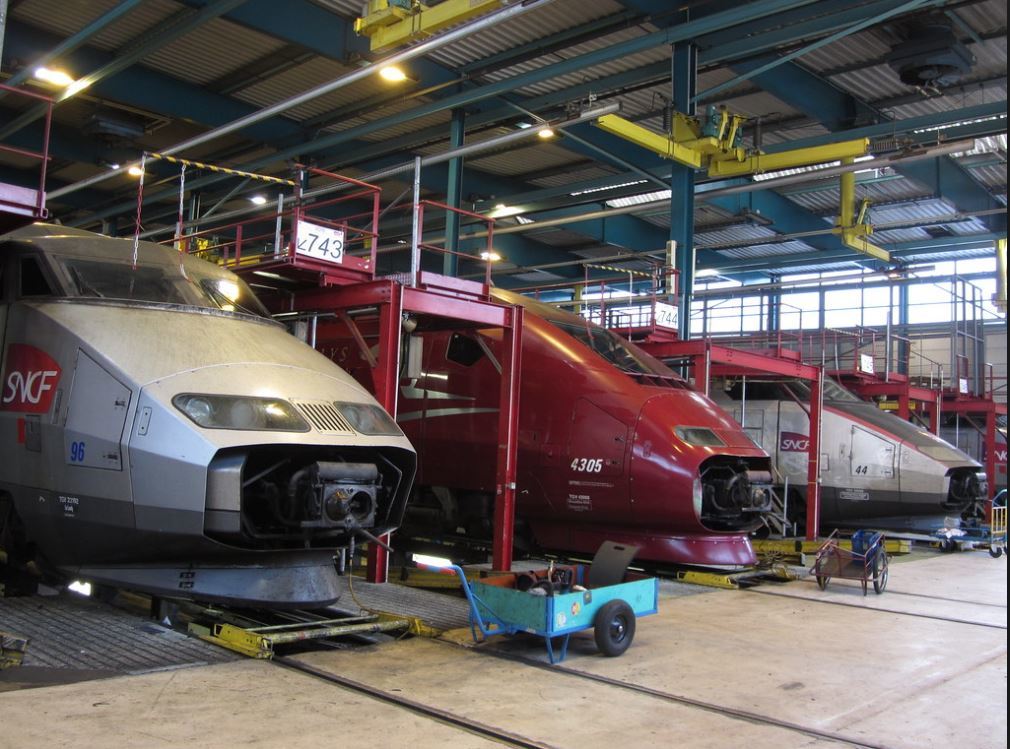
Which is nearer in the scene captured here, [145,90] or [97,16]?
[97,16]

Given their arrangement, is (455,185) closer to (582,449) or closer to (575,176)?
(575,176)

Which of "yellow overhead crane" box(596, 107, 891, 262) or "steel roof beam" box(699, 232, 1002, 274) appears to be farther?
"steel roof beam" box(699, 232, 1002, 274)

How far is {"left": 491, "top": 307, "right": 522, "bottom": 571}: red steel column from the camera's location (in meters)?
9.59

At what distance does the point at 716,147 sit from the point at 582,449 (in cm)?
722

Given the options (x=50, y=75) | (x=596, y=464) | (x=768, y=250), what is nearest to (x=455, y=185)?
(x=50, y=75)

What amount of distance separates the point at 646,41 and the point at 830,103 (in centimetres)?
534

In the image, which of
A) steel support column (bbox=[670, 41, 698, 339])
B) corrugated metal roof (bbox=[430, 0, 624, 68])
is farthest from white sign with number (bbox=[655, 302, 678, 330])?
corrugated metal roof (bbox=[430, 0, 624, 68])

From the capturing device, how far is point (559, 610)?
6477mm

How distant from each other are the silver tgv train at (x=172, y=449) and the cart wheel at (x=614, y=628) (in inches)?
66.9

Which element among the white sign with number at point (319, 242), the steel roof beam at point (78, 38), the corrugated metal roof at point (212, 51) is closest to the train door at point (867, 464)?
the white sign with number at point (319, 242)

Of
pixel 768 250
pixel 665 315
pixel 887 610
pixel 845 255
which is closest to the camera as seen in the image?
pixel 887 610

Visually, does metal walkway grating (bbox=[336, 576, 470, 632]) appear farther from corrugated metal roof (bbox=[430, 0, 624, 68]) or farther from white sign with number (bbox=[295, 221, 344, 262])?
corrugated metal roof (bbox=[430, 0, 624, 68])

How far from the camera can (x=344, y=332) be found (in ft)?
40.4

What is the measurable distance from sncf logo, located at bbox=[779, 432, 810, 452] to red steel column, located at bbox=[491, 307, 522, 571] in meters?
7.11
